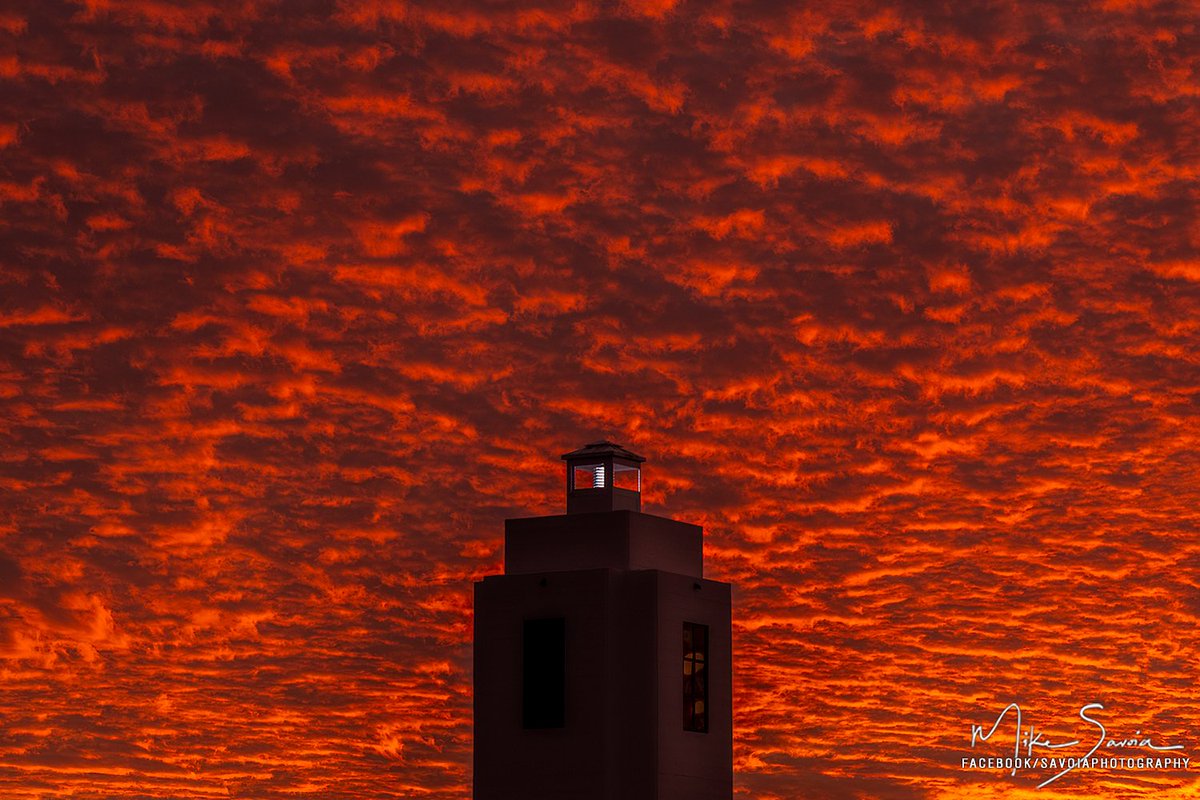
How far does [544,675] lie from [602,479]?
577 cm

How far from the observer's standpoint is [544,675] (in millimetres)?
44781

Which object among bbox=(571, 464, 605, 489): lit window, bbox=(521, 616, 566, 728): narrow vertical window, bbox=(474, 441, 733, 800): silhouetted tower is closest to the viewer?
bbox=(474, 441, 733, 800): silhouetted tower

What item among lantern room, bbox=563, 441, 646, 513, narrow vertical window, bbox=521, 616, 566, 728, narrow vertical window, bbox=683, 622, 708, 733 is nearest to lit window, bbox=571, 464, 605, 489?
lantern room, bbox=563, 441, 646, 513

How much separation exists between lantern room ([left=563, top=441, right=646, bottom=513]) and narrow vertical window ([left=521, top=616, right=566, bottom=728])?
3.74 meters

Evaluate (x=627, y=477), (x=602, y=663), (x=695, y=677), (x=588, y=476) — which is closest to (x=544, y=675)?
(x=602, y=663)

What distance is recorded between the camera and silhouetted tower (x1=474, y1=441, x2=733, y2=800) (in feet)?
145

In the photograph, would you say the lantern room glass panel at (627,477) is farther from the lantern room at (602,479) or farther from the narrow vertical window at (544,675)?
the narrow vertical window at (544,675)

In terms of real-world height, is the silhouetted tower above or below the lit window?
below

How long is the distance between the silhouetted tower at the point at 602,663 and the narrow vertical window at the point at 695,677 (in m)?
0.04

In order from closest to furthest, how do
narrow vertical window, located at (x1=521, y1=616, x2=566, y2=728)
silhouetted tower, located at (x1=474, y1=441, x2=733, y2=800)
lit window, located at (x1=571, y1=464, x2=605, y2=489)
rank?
silhouetted tower, located at (x1=474, y1=441, x2=733, y2=800) < narrow vertical window, located at (x1=521, y1=616, x2=566, y2=728) < lit window, located at (x1=571, y1=464, x2=605, y2=489)

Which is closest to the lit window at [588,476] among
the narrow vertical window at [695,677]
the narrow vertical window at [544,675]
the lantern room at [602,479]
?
the lantern room at [602,479]

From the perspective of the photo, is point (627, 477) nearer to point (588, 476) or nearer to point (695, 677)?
point (588, 476)

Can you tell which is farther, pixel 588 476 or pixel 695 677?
pixel 588 476

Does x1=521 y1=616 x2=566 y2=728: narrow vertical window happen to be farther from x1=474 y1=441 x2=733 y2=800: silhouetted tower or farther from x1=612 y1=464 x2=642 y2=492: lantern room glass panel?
x1=612 y1=464 x2=642 y2=492: lantern room glass panel
